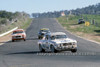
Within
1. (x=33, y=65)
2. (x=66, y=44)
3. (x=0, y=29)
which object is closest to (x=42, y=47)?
(x=66, y=44)

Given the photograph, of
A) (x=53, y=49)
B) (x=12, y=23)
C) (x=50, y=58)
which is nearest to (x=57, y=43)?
(x=53, y=49)

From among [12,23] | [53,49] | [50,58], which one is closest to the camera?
[50,58]

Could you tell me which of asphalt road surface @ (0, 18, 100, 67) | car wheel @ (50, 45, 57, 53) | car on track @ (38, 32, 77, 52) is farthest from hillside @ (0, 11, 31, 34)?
car wheel @ (50, 45, 57, 53)

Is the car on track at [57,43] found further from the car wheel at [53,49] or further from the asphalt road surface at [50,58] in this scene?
the asphalt road surface at [50,58]

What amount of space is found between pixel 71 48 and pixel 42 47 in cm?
318

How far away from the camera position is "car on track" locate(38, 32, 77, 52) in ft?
72.2

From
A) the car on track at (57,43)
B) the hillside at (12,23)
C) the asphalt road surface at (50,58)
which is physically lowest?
the hillside at (12,23)

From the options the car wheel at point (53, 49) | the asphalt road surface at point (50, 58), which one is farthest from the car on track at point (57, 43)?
the asphalt road surface at point (50, 58)

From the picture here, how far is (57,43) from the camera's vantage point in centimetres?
2200

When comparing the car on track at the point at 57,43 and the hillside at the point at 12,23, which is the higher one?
the car on track at the point at 57,43

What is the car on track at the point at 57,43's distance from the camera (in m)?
22.0

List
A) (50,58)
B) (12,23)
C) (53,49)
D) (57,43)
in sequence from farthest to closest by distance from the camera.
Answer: (12,23)
(53,49)
(57,43)
(50,58)

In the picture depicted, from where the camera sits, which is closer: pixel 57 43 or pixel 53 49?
pixel 57 43

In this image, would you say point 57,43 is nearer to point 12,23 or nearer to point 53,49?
point 53,49
